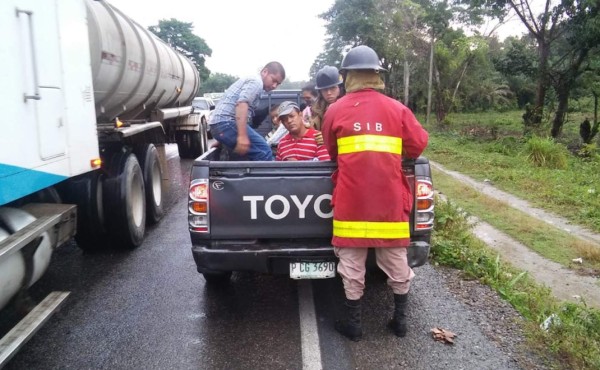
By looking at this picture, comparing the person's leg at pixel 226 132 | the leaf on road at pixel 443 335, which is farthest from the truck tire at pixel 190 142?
the leaf on road at pixel 443 335

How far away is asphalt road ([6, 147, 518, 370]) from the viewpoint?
133 inches

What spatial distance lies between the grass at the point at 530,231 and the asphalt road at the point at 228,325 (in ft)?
6.73

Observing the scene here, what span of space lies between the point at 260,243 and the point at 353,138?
42.4 inches

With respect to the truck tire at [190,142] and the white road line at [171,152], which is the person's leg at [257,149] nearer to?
the truck tire at [190,142]

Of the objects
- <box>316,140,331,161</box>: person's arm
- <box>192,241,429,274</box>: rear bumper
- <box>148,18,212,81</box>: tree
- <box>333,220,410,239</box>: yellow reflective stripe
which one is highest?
<box>148,18,212,81</box>: tree

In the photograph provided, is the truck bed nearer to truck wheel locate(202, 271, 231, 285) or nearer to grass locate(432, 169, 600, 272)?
truck wheel locate(202, 271, 231, 285)

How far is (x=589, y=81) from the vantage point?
Answer: 15.7 m

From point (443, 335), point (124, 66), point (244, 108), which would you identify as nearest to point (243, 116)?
point (244, 108)

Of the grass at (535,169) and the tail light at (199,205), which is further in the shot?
the grass at (535,169)

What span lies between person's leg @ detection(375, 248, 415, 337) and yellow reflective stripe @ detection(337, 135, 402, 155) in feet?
2.39

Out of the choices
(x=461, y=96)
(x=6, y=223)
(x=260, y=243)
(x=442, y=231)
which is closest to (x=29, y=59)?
(x=6, y=223)

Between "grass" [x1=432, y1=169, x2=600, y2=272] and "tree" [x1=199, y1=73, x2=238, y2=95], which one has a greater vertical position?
"tree" [x1=199, y1=73, x2=238, y2=95]

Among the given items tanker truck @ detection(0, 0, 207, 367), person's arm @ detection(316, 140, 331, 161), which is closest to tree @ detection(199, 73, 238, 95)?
tanker truck @ detection(0, 0, 207, 367)

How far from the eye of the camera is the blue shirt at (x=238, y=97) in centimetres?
509
